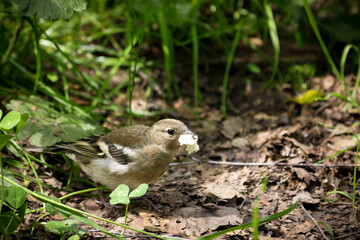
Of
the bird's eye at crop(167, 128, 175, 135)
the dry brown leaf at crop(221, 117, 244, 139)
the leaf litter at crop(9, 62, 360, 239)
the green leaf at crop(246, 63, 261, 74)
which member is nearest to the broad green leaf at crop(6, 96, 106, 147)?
the leaf litter at crop(9, 62, 360, 239)

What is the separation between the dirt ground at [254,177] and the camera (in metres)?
3.38

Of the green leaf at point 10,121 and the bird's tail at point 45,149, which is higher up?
the bird's tail at point 45,149

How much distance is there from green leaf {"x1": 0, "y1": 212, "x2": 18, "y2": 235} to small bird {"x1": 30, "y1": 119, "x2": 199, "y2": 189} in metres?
0.99

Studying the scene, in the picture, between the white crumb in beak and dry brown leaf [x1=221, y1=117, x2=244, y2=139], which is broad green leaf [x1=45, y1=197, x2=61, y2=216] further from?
dry brown leaf [x1=221, y1=117, x2=244, y2=139]

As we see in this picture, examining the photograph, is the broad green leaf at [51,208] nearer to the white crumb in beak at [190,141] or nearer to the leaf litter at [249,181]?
the leaf litter at [249,181]

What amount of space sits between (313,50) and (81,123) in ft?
13.0

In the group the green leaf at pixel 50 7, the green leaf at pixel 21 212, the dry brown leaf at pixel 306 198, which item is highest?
the green leaf at pixel 50 7

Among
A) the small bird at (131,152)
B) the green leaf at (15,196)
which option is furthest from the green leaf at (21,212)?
the small bird at (131,152)

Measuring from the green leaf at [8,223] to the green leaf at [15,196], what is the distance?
0.29ft

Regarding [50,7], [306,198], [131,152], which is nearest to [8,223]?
[131,152]

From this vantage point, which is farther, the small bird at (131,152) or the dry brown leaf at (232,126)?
the dry brown leaf at (232,126)

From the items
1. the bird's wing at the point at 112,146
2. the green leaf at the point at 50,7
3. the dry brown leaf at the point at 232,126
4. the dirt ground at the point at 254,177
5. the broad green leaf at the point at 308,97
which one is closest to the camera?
the dirt ground at the point at 254,177

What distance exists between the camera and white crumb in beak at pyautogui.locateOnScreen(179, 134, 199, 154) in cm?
363

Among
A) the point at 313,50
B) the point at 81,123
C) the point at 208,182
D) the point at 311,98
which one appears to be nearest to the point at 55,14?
the point at 81,123
